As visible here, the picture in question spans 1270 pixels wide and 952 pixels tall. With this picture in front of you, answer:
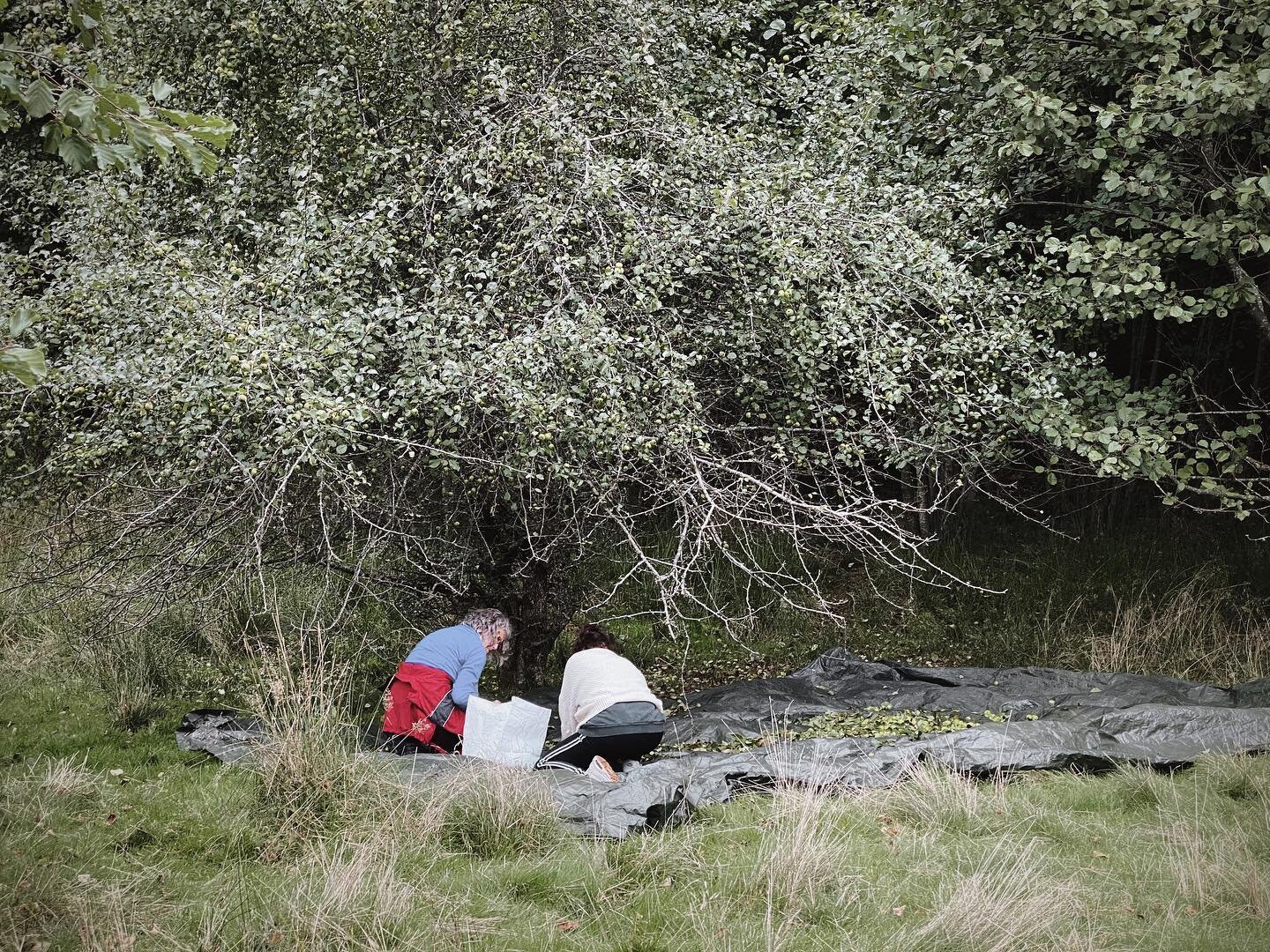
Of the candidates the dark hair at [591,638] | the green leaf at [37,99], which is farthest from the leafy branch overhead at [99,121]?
the dark hair at [591,638]

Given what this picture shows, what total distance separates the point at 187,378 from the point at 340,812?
206cm

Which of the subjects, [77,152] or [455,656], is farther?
[455,656]

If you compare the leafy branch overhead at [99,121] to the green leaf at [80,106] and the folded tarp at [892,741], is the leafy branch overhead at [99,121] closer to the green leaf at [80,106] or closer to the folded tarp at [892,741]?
the green leaf at [80,106]

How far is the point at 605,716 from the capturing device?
4.79 m

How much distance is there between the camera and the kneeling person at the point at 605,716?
4.77m

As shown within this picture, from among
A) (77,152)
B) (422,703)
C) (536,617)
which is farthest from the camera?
(536,617)

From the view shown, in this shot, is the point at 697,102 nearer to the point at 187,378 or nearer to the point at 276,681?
the point at 187,378

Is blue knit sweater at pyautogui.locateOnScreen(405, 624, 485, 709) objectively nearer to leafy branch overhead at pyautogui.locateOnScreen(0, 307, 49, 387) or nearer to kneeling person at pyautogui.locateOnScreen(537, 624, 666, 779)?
kneeling person at pyautogui.locateOnScreen(537, 624, 666, 779)

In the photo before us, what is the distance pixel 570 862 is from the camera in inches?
136

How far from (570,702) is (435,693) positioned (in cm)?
66

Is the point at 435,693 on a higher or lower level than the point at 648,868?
higher

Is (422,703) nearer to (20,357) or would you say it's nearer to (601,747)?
(601,747)

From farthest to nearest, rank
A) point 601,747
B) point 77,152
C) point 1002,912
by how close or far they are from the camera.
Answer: point 601,747, point 1002,912, point 77,152

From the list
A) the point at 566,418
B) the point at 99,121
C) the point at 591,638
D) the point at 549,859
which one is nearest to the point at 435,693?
the point at 591,638
